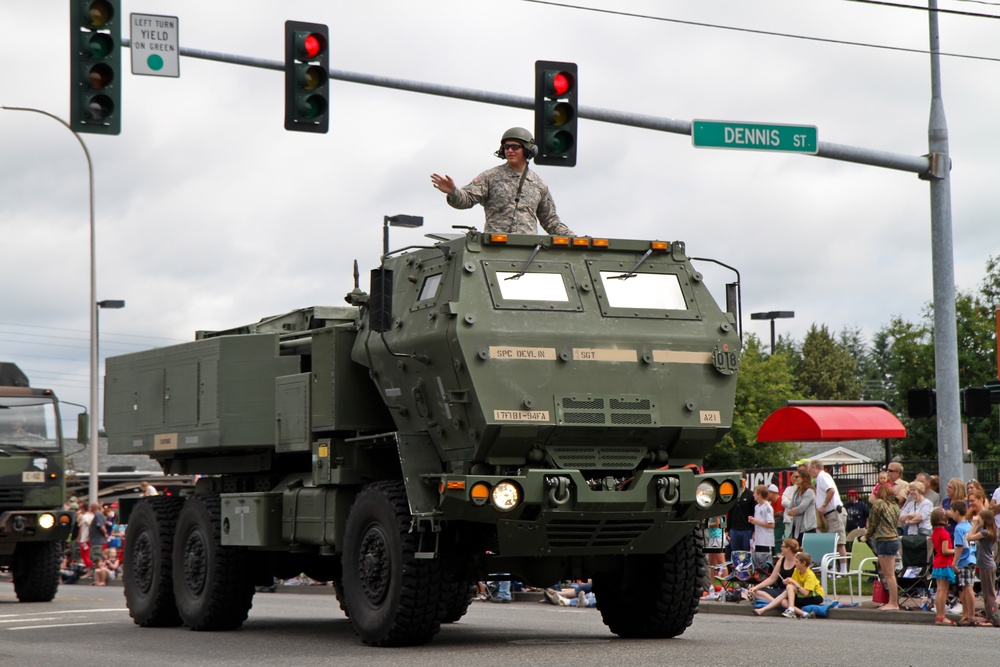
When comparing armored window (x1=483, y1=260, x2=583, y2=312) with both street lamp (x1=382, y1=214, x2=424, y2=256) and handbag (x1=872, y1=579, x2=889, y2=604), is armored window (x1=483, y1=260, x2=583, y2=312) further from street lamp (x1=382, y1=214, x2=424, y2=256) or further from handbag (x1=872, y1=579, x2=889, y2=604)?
street lamp (x1=382, y1=214, x2=424, y2=256)

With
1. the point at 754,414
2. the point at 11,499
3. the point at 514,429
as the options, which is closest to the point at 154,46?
the point at 514,429

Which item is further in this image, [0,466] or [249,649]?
[0,466]

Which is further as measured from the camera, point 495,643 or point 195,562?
point 195,562

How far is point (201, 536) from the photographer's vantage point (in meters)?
16.4

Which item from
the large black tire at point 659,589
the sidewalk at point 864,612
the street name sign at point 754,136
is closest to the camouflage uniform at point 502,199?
the large black tire at point 659,589

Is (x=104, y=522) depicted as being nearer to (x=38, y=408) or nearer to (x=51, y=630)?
(x=38, y=408)

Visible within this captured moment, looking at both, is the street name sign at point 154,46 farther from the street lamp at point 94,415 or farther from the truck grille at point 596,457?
the street lamp at point 94,415

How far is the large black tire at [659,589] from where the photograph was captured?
13.7 m

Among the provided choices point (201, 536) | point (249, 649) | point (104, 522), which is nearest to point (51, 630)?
point (201, 536)

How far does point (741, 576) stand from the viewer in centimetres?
2211

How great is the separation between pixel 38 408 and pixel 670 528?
1341cm

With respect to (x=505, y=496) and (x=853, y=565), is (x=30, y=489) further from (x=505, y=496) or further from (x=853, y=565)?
(x=505, y=496)

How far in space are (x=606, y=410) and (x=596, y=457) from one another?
1.27ft

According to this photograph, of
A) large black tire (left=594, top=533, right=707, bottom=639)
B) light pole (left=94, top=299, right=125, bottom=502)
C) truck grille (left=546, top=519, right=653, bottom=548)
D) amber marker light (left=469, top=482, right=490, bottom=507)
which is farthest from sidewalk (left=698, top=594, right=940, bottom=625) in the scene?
light pole (left=94, top=299, right=125, bottom=502)
